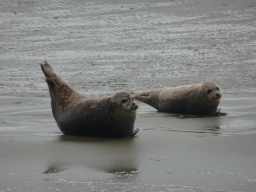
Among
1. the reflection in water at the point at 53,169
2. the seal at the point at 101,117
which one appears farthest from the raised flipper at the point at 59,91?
the reflection in water at the point at 53,169

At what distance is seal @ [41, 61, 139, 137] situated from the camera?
468 cm

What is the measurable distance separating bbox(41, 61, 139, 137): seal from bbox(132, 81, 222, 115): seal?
193 centimetres

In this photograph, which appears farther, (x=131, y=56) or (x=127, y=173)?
(x=131, y=56)

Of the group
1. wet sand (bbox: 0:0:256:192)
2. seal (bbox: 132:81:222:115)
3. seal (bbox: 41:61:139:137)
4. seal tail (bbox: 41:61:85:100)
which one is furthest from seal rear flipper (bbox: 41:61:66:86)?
seal (bbox: 132:81:222:115)

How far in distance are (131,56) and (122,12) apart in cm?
376

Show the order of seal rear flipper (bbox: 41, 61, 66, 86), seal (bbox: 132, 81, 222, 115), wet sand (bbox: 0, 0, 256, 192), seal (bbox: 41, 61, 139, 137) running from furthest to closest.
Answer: seal (bbox: 132, 81, 222, 115) < seal rear flipper (bbox: 41, 61, 66, 86) < seal (bbox: 41, 61, 139, 137) < wet sand (bbox: 0, 0, 256, 192)

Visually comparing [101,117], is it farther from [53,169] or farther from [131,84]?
[131,84]

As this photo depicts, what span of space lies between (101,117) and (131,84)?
Result: 5.16 meters

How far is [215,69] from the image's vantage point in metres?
11.2

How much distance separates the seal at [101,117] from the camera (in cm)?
468

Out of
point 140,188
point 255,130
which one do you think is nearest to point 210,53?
point 255,130

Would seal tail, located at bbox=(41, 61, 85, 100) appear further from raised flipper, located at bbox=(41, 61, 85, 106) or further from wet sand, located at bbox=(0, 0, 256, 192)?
wet sand, located at bbox=(0, 0, 256, 192)

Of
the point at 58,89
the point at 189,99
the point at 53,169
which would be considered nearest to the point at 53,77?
the point at 58,89

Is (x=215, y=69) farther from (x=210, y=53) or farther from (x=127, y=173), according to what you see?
(x=127, y=173)
